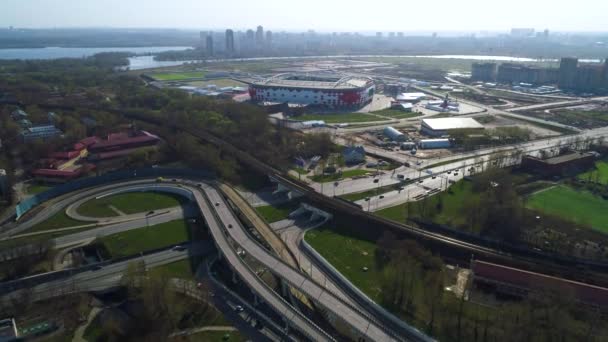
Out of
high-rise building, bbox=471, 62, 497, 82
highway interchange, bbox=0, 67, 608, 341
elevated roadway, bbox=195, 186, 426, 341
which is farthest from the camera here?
high-rise building, bbox=471, 62, 497, 82

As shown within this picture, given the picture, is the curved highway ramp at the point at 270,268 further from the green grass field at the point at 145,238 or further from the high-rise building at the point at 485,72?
the high-rise building at the point at 485,72

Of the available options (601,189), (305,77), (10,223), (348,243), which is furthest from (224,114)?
(601,189)

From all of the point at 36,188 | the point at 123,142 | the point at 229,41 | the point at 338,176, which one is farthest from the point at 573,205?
the point at 229,41

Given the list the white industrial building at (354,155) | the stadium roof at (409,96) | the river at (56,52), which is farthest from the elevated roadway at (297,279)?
the river at (56,52)

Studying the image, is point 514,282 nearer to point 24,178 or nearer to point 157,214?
point 157,214

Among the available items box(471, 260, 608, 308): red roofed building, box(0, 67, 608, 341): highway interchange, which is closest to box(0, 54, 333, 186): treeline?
box(0, 67, 608, 341): highway interchange

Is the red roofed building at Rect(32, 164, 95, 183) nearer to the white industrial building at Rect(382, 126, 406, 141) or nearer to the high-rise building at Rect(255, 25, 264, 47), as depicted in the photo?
the white industrial building at Rect(382, 126, 406, 141)
